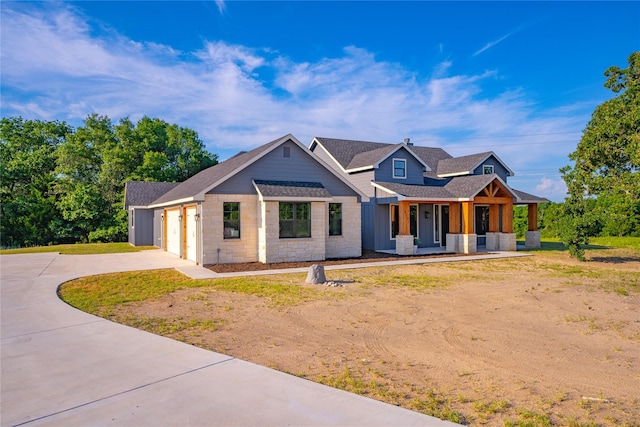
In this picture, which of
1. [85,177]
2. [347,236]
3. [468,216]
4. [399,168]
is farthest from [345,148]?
[85,177]

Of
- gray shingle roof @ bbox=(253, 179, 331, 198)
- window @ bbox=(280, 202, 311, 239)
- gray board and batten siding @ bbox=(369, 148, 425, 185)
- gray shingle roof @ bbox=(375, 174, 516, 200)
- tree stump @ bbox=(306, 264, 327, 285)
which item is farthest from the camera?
gray board and batten siding @ bbox=(369, 148, 425, 185)

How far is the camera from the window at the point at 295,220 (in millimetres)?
17156

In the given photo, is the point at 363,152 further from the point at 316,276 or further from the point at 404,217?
the point at 316,276

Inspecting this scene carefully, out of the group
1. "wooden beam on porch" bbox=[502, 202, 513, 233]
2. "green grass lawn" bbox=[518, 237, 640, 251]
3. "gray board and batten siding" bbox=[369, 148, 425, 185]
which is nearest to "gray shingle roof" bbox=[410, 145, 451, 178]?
"gray board and batten siding" bbox=[369, 148, 425, 185]

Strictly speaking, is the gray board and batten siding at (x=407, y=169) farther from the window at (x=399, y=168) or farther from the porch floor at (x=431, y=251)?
the porch floor at (x=431, y=251)

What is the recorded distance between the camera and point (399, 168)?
2281 cm

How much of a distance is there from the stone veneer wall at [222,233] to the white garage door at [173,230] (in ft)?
16.3

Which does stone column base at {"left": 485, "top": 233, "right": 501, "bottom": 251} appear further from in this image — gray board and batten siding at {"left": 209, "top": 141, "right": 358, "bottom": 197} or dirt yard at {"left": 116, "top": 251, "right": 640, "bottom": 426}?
dirt yard at {"left": 116, "top": 251, "right": 640, "bottom": 426}

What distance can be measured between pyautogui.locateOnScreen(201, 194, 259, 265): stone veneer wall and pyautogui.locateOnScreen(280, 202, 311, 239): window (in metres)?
1.18

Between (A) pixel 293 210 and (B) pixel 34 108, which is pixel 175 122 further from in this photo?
(A) pixel 293 210

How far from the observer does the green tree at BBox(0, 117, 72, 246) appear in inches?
1203

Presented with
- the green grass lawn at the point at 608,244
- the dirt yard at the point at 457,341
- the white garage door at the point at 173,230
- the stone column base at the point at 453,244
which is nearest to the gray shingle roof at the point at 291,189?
the dirt yard at the point at 457,341

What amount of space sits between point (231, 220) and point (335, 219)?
5.16 meters

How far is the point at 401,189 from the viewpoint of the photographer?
69.3 ft
